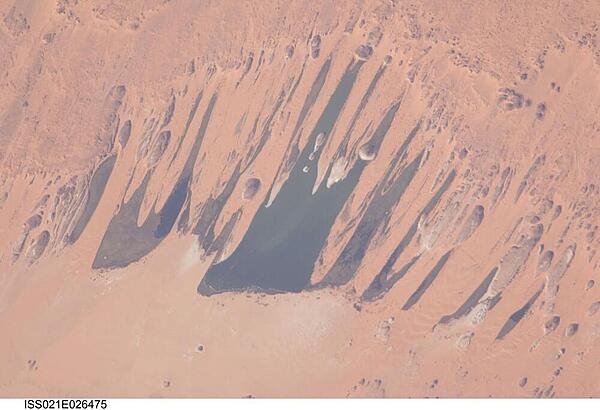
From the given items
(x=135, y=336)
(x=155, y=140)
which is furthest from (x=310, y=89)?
(x=135, y=336)

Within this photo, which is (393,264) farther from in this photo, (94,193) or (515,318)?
(94,193)

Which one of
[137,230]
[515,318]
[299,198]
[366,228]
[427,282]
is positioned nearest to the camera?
[515,318]

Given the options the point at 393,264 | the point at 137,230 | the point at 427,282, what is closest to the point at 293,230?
the point at 393,264

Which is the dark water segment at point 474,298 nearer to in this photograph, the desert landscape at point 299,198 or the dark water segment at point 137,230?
the desert landscape at point 299,198

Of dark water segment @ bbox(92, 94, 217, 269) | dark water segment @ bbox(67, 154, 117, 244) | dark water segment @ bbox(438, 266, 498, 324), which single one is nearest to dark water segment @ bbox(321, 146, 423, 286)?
dark water segment @ bbox(438, 266, 498, 324)

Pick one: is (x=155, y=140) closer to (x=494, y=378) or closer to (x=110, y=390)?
(x=110, y=390)

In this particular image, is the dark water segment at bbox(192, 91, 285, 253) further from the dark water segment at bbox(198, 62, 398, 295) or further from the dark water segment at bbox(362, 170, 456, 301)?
the dark water segment at bbox(362, 170, 456, 301)
